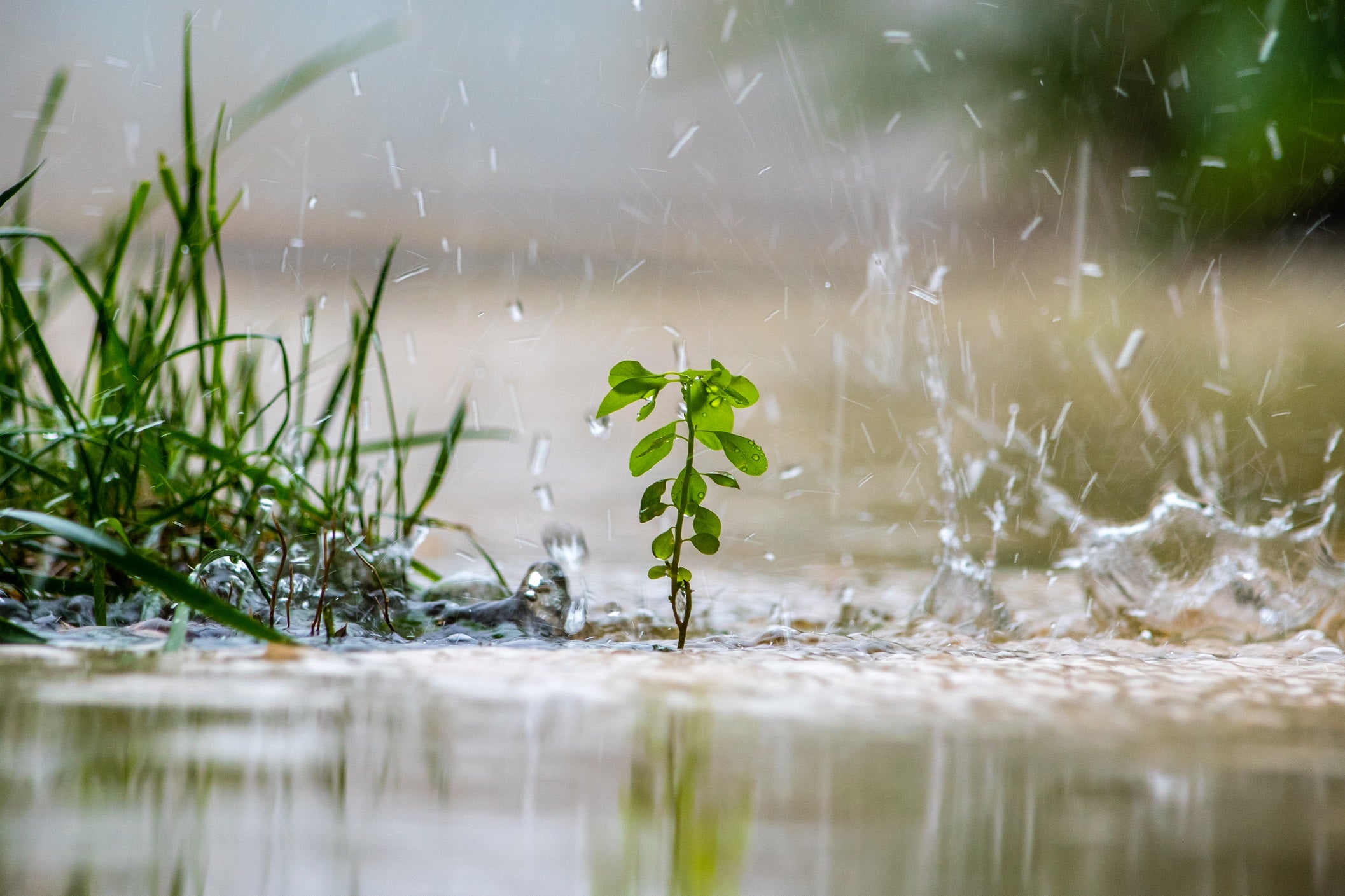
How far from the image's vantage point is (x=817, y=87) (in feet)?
7.06

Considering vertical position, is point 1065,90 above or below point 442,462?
above

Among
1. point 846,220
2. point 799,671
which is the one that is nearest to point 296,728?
point 799,671

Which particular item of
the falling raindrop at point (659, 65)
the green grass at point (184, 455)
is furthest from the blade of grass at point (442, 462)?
the falling raindrop at point (659, 65)

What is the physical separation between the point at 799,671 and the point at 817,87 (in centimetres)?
185

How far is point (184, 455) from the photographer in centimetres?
88

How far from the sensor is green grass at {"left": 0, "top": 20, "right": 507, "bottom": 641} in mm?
724

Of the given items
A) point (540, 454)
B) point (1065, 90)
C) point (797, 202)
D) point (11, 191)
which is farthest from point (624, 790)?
point (1065, 90)

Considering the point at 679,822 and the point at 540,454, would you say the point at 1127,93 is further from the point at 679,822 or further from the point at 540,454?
the point at 679,822

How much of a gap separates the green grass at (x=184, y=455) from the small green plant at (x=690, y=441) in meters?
0.19

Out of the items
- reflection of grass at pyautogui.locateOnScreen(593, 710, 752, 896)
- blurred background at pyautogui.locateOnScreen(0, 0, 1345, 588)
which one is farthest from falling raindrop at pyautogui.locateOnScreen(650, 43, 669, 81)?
reflection of grass at pyautogui.locateOnScreen(593, 710, 752, 896)

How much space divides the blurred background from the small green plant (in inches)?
37.8

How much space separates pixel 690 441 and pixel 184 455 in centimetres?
48

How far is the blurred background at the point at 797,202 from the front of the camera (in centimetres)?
182

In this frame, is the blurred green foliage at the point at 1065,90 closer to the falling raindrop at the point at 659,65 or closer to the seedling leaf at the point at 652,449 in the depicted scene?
the falling raindrop at the point at 659,65
